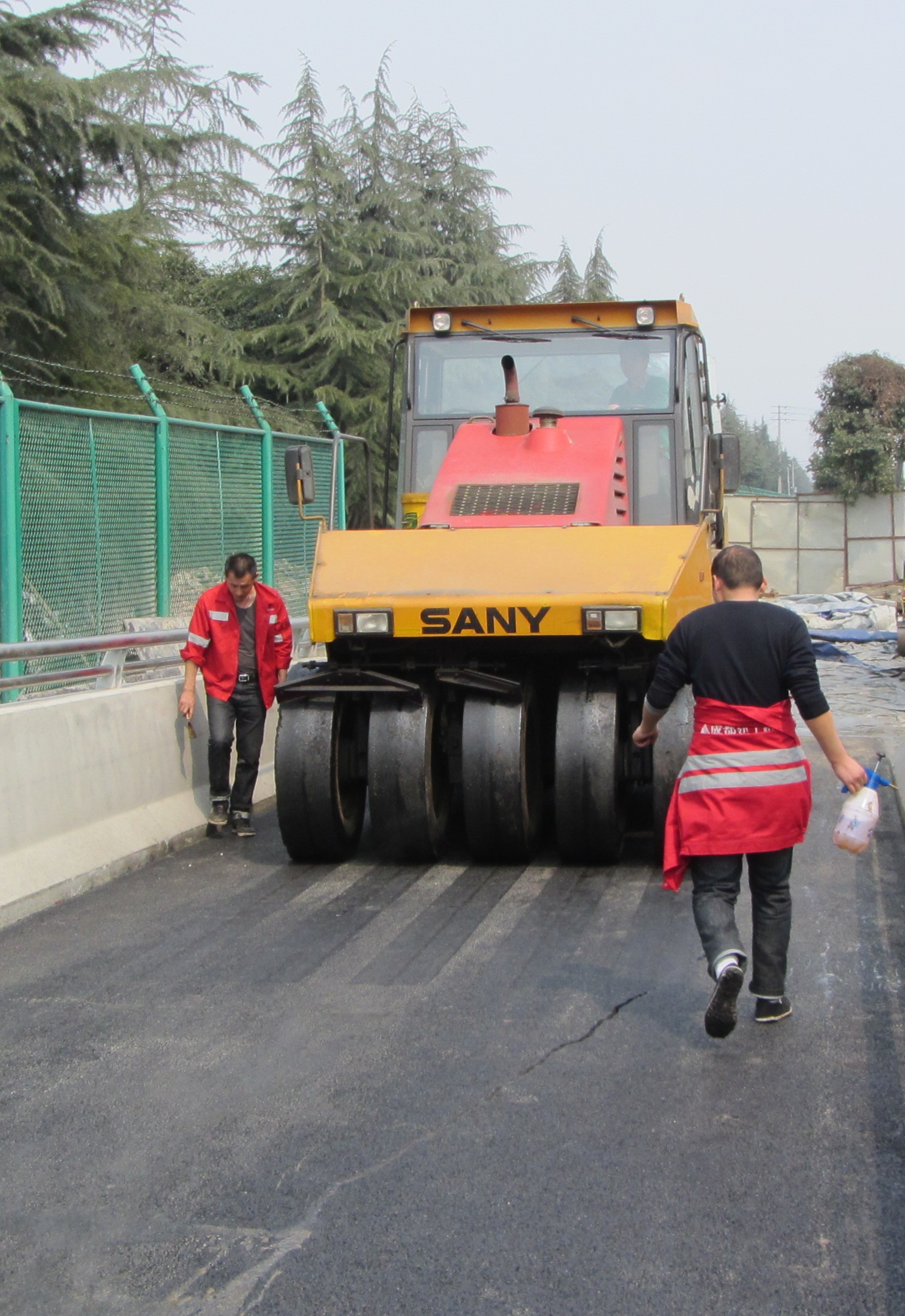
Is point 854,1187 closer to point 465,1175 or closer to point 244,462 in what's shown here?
point 465,1175

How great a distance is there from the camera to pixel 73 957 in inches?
245

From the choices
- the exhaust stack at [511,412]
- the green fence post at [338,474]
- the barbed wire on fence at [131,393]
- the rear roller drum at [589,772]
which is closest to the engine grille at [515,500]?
the exhaust stack at [511,412]

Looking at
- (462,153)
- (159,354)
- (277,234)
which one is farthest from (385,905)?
(462,153)

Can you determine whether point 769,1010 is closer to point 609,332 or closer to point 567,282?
point 609,332

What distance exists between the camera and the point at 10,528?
29.7 ft

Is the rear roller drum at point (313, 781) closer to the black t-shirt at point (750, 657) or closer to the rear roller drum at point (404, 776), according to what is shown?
the rear roller drum at point (404, 776)

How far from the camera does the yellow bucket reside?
960 cm

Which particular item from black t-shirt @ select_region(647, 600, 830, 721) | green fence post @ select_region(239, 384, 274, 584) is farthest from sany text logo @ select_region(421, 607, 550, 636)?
green fence post @ select_region(239, 384, 274, 584)

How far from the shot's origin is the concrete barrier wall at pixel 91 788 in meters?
7.21

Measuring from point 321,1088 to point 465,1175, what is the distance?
0.82m

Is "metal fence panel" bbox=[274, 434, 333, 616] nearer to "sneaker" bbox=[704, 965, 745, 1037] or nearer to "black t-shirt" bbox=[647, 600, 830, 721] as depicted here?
"black t-shirt" bbox=[647, 600, 830, 721]

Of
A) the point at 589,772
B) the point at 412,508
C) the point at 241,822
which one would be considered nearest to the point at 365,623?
the point at 589,772

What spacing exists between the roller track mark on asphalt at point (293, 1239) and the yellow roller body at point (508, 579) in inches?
122

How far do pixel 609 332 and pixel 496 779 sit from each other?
11.5 feet
